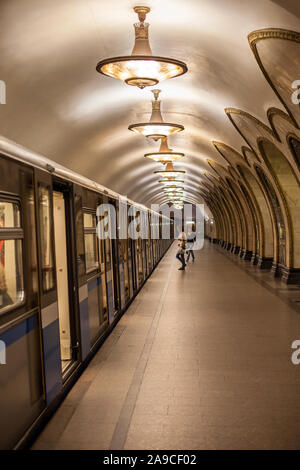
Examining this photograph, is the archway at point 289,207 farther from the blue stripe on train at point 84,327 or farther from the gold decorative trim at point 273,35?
the blue stripe on train at point 84,327

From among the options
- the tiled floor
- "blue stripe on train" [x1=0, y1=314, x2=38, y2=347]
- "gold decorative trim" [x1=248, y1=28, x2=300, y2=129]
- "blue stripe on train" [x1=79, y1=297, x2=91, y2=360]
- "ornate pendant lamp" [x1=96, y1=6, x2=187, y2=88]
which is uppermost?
"gold decorative trim" [x1=248, y1=28, x2=300, y2=129]

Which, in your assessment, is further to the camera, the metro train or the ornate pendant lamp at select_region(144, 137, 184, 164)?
the ornate pendant lamp at select_region(144, 137, 184, 164)

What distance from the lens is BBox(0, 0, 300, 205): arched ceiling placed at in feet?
23.1

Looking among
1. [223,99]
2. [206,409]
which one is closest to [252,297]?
[223,99]

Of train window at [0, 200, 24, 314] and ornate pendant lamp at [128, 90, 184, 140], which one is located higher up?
ornate pendant lamp at [128, 90, 184, 140]

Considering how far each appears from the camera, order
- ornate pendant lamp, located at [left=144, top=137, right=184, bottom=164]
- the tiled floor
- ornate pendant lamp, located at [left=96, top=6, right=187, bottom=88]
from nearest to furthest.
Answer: the tiled floor → ornate pendant lamp, located at [left=96, top=6, right=187, bottom=88] → ornate pendant lamp, located at [left=144, top=137, right=184, bottom=164]

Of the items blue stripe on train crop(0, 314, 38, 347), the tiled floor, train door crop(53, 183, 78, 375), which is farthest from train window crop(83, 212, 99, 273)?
blue stripe on train crop(0, 314, 38, 347)

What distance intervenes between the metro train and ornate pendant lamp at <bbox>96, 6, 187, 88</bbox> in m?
1.55

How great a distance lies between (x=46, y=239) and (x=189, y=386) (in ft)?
7.85

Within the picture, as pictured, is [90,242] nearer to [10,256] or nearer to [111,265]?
[111,265]

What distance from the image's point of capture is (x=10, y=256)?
409 cm

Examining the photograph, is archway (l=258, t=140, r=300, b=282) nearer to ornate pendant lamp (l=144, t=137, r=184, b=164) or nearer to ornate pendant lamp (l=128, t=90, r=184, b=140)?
ornate pendant lamp (l=144, t=137, r=184, b=164)

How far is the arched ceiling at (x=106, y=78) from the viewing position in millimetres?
7055
